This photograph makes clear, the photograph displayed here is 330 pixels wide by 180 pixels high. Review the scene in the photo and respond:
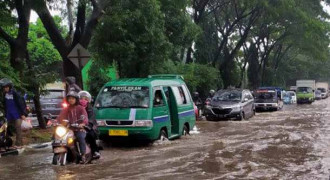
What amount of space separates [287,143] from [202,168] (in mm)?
4799

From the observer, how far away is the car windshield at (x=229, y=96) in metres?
23.7

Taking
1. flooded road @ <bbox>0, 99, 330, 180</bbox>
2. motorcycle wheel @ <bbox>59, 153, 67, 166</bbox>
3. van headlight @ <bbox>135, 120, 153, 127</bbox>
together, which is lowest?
flooded road @ <bbox>0, 99, 330, 180</bbox>

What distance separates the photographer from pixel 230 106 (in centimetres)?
2230

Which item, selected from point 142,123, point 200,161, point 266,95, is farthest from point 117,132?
point 266,95

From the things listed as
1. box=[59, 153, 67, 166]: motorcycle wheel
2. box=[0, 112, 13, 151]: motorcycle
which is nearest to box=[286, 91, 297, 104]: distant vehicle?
box=[0, 112, 13, 151]: motorcycle

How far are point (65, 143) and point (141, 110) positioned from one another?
11.4 feet

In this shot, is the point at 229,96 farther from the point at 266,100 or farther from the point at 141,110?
the point at 141,110

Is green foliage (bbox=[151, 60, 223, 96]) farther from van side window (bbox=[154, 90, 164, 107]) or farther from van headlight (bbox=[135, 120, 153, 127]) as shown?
van headlight (bbox=[135, 120, 153, 127])

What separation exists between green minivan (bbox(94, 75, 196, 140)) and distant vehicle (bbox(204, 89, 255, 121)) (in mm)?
7868

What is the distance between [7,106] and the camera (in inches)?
454

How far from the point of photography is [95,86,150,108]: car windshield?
41.6 feet

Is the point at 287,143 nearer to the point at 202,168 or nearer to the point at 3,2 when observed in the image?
the point at 202,168

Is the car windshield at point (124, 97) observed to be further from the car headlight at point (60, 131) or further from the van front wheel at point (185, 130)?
the car headlight at point (60, 131)

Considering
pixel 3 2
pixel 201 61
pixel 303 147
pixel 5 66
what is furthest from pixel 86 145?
pixel 201 61
